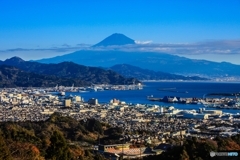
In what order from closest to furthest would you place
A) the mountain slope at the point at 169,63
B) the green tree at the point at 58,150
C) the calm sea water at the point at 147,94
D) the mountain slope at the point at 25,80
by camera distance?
the green tree at the point at 58,150 → the calm sea water at the point at 147,94 → the mountain slope at the point at 25,80 → the mountain slope at the point at 169,63

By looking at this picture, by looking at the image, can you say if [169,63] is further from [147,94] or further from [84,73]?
[147,94]

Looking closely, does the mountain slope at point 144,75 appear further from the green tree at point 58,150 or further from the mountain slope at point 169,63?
the green tree at point 58,150

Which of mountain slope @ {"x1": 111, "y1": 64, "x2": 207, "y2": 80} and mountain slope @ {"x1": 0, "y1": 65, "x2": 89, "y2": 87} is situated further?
mountain slope @ {"x1": 111, "y1": 64, "x2": 207, "y2": 80}

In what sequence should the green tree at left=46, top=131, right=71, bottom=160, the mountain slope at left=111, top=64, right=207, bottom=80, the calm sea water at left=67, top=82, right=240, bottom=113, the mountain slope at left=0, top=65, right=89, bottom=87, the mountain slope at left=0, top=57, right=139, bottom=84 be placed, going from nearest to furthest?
the green tree at left=46, top=131, right=71, bottom=160 < the calm sea water at left=67, top=82, right=240, bottom=113 < the mountain slope at left=0, top=65, right=89, bottom=87 < the mountain slope at left=0, top=57, right=139, bottom=84 < the mountain slope at left=111, top=64, right=207, bottom=80

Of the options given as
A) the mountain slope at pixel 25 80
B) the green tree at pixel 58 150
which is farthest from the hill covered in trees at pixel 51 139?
the mountain slope at pixel 25 80

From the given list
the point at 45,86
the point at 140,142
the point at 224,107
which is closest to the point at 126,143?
the point at 140,142

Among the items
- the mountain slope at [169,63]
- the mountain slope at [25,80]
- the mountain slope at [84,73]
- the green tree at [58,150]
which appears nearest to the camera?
the green tree at [58,150]

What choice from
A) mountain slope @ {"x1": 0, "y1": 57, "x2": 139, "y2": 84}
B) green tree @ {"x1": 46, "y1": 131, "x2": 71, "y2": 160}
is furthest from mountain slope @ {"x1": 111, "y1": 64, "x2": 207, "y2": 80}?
green tree @ {"x1": 46, "y1": 131, "x2": 71, "y2": 160}

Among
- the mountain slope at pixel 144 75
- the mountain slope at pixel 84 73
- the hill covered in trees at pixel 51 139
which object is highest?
the hill covered in trees at pixel 51 139

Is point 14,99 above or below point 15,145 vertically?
below

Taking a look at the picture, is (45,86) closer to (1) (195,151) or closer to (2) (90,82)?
(2) (90,82)

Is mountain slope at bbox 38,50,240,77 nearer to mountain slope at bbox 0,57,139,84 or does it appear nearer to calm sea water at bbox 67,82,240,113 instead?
mountain slope at bbox 0,57,139,84
